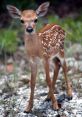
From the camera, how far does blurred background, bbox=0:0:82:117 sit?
7.91 metres

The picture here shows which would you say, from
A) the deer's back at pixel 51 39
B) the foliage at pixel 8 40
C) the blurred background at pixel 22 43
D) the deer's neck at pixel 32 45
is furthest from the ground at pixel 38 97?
the foliage at pixel 8 40

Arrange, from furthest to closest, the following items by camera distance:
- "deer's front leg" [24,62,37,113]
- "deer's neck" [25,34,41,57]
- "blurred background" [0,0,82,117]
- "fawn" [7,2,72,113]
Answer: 1. "blurred background" [0,0,82,117]
2. "deer's front leg" [24,62,37,113]
3. "deer's neck" [25,34,41,57]
4. "fawn" [7,2,72,113]

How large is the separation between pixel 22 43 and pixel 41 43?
467 centimetres

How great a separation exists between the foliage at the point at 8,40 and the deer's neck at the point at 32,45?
3.78 meters

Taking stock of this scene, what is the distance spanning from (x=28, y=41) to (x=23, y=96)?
1.22 meters

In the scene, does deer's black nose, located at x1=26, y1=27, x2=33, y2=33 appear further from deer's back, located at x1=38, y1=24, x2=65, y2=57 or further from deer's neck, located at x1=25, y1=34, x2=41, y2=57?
deer's back, located at x1=38, y1=24, x2=65, y2=57

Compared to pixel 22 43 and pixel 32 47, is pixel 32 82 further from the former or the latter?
pixel 22 43

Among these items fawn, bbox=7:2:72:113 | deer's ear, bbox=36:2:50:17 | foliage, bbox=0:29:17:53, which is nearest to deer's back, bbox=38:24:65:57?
fawn, bbox=7:2:72:113

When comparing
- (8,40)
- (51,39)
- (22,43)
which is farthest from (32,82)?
(22,43)

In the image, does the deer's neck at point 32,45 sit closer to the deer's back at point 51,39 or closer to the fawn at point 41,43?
the fawn at point 41,43

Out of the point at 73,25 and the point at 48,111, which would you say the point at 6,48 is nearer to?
the point at 73,25

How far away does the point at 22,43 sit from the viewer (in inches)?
437

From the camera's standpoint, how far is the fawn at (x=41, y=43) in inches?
241

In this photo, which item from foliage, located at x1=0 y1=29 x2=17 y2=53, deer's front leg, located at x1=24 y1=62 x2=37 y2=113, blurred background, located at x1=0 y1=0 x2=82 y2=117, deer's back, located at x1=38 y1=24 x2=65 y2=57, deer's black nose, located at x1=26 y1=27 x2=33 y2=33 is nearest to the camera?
deer's black nose, located at x1=26 y1=27 x2=33 y2=33
